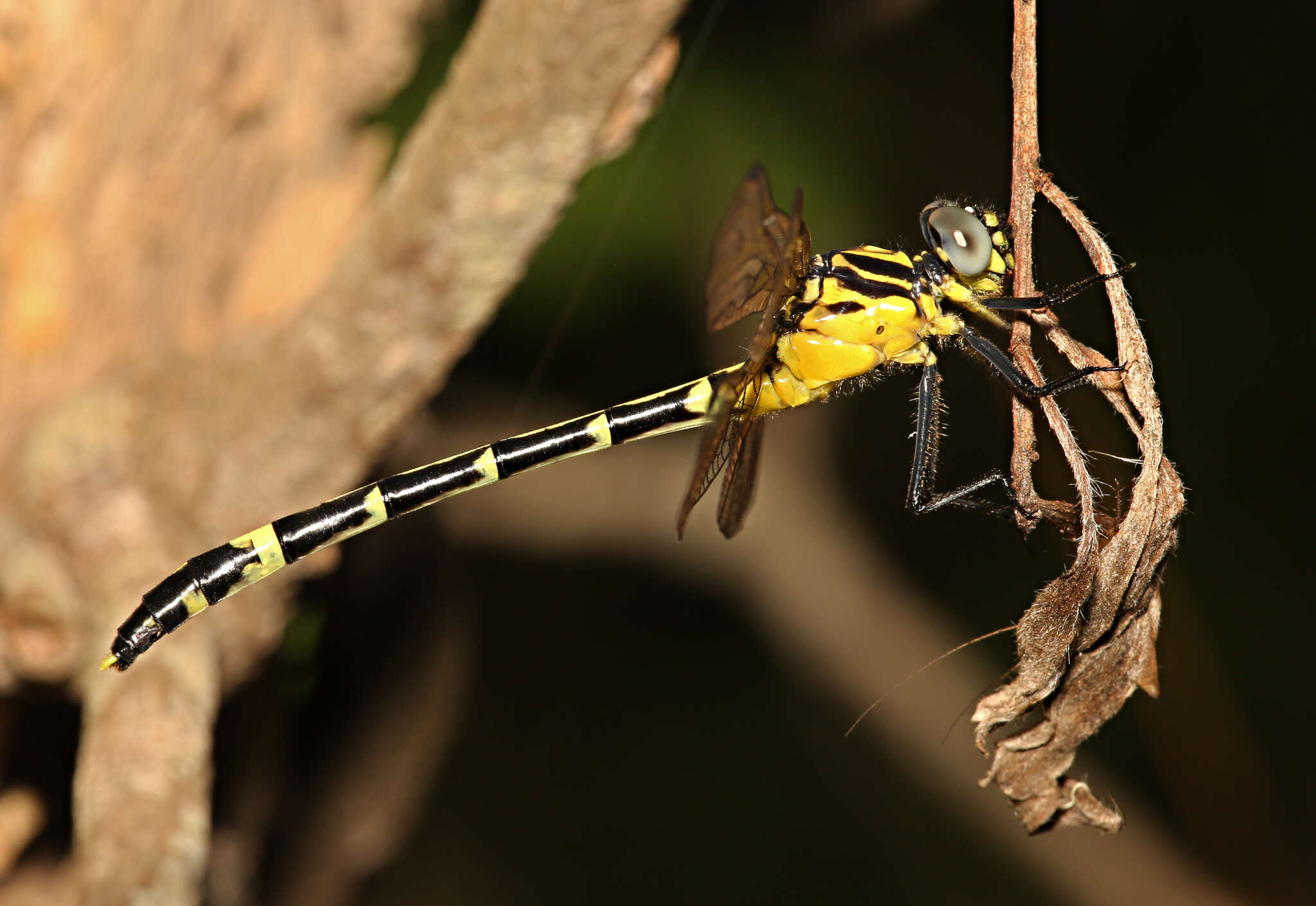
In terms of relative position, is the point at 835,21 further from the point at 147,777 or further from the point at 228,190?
the point at 147,777

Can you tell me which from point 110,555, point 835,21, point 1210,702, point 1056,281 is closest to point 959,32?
point 835,21

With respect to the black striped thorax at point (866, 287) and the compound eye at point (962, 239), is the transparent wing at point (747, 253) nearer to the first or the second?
the black striped thorax at point (866, 287)

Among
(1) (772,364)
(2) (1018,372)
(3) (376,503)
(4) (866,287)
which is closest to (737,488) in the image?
(1) (772,364)

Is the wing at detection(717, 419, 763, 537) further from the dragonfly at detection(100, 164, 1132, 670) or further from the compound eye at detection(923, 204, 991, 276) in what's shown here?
the compound eye at detection(923, 204, 991, 276)

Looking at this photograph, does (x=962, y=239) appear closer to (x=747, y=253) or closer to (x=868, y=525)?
(x=747, y=253)

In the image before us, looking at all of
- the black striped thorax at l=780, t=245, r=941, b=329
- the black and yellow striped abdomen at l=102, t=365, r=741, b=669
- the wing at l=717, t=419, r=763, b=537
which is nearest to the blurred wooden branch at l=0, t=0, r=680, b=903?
the black and yellow striped abdomen at l=102, t=365, r=741, b=669

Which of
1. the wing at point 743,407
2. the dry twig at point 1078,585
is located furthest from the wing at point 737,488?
the dry twig at point 1078,585

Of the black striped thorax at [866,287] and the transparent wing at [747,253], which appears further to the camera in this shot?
the black striped thorax at [866,287]
